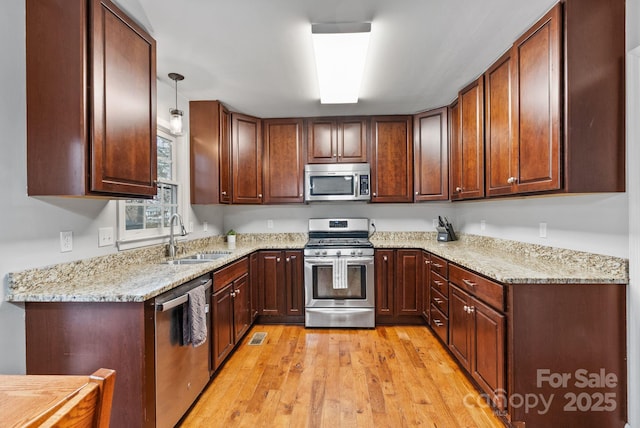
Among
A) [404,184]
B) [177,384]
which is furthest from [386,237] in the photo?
[177,384]

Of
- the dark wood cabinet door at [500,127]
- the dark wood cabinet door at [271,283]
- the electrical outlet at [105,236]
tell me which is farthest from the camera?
the dark wood cabinet door at [271,283]

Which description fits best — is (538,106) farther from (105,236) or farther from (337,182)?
(105,236)

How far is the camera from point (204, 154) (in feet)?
10.3

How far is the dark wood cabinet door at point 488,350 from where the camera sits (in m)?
1.76

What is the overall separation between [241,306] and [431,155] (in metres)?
2.59

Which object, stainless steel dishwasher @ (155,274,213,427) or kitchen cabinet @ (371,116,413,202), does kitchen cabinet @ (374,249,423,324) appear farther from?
stainless steel dishwasher @ (155,274,213,427)

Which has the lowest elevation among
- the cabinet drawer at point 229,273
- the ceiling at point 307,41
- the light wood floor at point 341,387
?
the light wood floor at point 341,387

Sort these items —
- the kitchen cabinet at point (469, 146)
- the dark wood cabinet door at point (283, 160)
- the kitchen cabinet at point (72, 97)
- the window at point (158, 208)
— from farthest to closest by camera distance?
the dark wood cabinet door at point (283, 160)
the kitchen cabinet at point (469, 146)
the window at point (158, 208)
the kitchen cabinet at point (72, 97)

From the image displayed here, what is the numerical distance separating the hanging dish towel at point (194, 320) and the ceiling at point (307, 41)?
1.61 m

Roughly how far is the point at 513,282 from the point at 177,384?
6.49 ft

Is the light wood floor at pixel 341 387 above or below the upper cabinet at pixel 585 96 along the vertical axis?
below

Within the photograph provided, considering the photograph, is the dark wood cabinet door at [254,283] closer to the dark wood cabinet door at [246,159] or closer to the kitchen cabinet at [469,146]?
the dark wood cabinet door at [246,159]

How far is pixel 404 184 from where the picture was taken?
11.8 feet

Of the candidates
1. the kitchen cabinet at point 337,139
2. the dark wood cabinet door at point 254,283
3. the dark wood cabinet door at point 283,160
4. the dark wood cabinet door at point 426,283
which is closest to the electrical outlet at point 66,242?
the dark wood cabinet door at point 254,283
